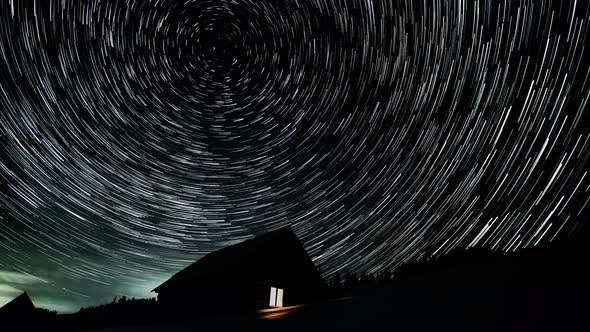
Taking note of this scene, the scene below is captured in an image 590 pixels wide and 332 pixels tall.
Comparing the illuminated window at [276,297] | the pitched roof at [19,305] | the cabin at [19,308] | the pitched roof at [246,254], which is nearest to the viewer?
the illuminated window at [276,297]

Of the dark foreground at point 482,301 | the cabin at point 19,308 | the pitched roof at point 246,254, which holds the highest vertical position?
the pitched roof at point 246,254

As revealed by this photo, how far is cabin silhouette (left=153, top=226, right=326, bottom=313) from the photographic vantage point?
53.1 ft

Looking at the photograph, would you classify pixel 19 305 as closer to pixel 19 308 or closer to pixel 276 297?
pixel 19 308

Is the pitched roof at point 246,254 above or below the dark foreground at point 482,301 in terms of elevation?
above

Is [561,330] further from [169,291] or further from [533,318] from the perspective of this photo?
[169,291]

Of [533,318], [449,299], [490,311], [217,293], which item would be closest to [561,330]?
[533,318]

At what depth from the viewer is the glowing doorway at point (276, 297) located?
16094 mm

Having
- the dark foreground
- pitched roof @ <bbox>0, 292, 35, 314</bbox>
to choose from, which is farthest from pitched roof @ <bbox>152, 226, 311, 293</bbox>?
pitched roof @ <bbox>0, 292, 35, 314</bbox>

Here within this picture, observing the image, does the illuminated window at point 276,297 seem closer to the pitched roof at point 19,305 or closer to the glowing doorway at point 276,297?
the glowing doorway at point 276,297

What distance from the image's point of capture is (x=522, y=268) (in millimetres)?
4746

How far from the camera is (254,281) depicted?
16.4 metres

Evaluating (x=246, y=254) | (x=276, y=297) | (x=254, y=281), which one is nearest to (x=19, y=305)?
(x=246, y=254)

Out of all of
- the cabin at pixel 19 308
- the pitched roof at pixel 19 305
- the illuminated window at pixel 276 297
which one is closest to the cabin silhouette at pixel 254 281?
the illuminated window at pixel 276 297

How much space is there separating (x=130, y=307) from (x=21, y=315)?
13.1 metres
